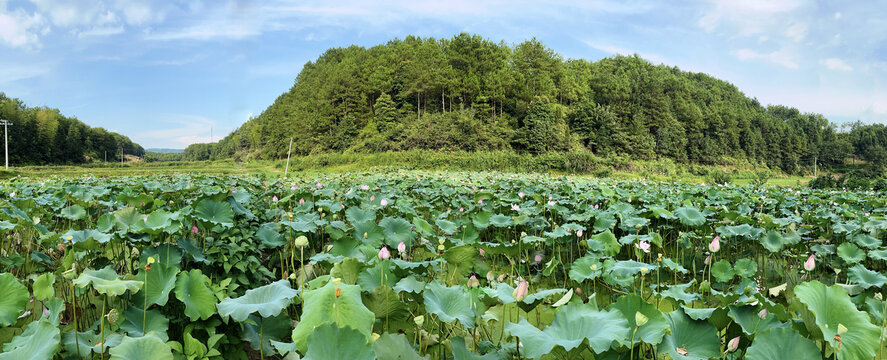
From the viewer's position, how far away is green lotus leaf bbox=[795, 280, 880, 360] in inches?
43.3

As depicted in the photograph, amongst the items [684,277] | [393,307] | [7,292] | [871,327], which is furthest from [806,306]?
[7,292]

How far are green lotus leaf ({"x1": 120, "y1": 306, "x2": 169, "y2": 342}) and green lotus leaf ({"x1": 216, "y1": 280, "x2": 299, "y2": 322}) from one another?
1.21 ft

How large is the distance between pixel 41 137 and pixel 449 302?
74509 millimetres

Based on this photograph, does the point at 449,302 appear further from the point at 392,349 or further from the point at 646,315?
the point at 646,315

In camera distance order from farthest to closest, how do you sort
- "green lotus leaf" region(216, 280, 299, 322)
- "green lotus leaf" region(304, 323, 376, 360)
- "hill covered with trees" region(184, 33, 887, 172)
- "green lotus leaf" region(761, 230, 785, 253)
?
"hill covered with trees" region(184, 33, 887, 172) → "green lotus leaf" region(761, 230, 785, 253) → "green lotus leaf" region(216, 280, 299, 322) → "green lotus leaf" region(304, 323, 376, 360)

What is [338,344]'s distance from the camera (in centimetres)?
88

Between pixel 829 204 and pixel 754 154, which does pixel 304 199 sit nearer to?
pixel 829 204

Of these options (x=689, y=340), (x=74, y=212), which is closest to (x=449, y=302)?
(x=689, y=340)

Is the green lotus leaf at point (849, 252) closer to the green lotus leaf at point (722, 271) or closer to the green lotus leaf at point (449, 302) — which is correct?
the green lotus leaf at point (722, 271)

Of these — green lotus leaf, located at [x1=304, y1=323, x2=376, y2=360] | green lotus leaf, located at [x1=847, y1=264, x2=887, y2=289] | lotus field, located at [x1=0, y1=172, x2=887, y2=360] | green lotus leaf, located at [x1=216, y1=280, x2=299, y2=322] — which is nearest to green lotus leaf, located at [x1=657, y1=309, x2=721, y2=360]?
lotus field, located at [x1=0, y1=172, x2=887, y2=360]

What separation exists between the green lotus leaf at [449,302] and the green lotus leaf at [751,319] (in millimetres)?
834

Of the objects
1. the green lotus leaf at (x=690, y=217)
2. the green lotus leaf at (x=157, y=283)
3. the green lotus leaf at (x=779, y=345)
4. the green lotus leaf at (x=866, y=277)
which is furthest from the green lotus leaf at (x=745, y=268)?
the green lotus leaf at (x=157, y=283)

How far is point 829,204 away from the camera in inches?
218

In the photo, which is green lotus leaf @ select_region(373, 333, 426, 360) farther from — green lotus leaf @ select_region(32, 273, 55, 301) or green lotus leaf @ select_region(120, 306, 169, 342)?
green lotus leaf @ select_region(32, 273, 55, 301)
